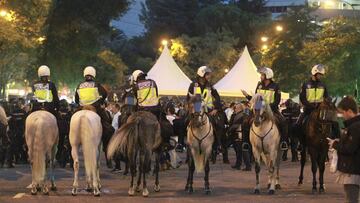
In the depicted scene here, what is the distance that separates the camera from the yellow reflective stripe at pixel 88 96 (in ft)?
52.6

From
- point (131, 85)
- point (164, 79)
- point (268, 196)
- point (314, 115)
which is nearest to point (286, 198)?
point (268, 196)

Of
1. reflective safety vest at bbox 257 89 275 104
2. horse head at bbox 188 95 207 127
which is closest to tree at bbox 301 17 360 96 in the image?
reflective safety vest at bbox 257 89 275 104

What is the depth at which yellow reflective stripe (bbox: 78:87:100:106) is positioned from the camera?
16031 mm

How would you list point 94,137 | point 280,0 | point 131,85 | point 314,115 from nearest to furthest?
point 94,137 → point 314,115 → point 131,85 → point 280,0

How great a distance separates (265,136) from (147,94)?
117 inches

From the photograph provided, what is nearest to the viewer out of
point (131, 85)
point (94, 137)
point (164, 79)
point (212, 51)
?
point (94, 137)

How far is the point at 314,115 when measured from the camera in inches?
651

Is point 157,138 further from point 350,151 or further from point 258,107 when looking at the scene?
point 350,151

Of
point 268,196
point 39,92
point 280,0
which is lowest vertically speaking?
point 268,196

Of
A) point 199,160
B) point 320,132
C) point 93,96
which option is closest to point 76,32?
point 93,96

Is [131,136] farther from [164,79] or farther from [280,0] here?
[280,0]

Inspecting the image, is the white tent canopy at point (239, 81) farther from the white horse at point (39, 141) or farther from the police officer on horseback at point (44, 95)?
the white horse at point (39, 141)

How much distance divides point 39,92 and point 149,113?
2.58m

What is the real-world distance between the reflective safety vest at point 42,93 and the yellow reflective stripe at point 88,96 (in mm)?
723
